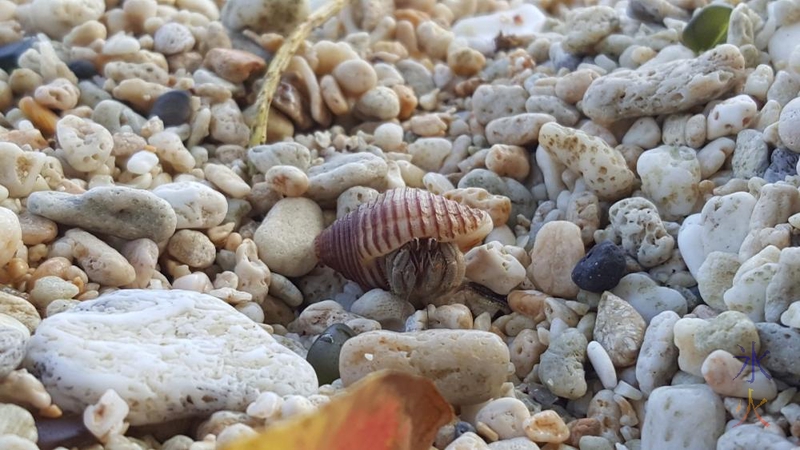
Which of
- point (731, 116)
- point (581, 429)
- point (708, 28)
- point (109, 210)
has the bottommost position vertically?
point (581, 429)

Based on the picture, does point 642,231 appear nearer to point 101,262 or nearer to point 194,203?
point 194,203

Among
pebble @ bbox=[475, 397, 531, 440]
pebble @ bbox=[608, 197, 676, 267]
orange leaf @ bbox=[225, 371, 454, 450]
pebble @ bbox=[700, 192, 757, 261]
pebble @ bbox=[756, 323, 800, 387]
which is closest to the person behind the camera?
orange leaf @ bbox=[225, 371, 454, 450]

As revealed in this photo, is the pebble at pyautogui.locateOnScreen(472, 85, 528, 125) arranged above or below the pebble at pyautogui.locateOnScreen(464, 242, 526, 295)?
above

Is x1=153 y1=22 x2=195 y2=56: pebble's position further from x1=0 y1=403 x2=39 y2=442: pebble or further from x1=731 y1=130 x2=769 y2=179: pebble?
x1=731 y1=130 x2=769 y2=179: pebble

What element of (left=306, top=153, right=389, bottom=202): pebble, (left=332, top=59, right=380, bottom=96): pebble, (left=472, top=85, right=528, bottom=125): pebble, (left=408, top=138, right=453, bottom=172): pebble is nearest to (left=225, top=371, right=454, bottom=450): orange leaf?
(left=306, top=153, right=389, bottom=202): pebble

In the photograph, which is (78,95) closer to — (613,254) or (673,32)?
(613,254)

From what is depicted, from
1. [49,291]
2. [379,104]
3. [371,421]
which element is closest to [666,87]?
[379,104]
